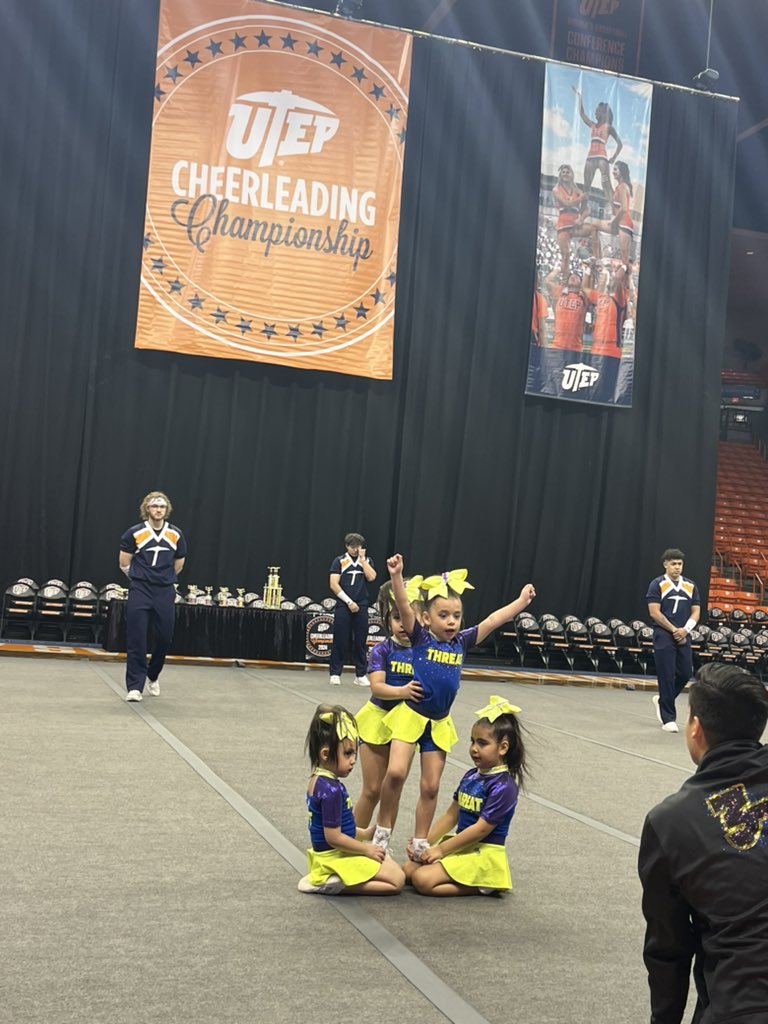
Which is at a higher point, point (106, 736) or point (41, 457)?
point (41, 457)

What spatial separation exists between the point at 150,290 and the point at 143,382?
1329 mm

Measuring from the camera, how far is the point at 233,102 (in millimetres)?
17516

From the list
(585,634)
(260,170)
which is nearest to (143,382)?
(260,170)

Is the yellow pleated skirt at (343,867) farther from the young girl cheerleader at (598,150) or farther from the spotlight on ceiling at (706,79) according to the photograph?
the spotlight on ceiling at (706,79)

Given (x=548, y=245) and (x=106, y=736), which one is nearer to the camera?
(x=106, y=736)

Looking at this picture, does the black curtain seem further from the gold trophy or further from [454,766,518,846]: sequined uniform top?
[454,766,518,846]: sequined uniform top

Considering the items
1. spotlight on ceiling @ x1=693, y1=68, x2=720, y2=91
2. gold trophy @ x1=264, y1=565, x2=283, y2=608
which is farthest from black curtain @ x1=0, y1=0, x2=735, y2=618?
gold trophy @ x1=264, y1=565, x2=283, y2=608

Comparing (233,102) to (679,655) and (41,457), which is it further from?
(679,655)

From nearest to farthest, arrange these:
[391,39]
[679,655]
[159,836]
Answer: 1. [159,836]
2. [679,655]
3. [391,39]

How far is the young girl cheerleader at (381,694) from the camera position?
16.7 feet

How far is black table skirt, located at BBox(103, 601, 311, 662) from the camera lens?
15.1 m

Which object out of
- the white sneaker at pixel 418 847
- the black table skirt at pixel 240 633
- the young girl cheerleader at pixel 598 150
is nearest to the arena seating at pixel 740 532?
the young girl cheerleader at pixel 598 150

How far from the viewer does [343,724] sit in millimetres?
4414

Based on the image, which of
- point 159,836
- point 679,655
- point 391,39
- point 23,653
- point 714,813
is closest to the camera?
point 714,813
